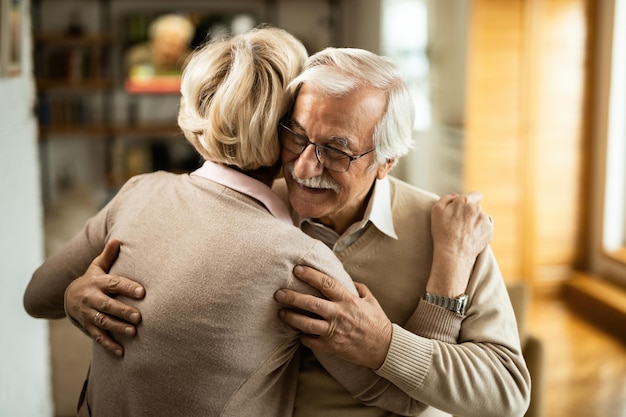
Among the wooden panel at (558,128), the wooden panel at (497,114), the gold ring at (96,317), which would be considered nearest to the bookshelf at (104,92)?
the wooden panel at (497,114)

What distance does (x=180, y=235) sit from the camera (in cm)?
120

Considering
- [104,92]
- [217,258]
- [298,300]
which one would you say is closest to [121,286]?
[217,258]

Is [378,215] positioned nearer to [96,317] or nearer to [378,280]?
[378,280]

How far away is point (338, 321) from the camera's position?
1.23 metres

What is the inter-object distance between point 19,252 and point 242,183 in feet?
4.07

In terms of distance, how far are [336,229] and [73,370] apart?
70.5 inches

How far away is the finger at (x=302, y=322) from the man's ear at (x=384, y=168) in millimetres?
422

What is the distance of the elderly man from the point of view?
1.26 m

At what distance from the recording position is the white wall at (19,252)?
2.05m

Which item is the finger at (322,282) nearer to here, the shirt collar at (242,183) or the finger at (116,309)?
the shirt collar at (242,183)

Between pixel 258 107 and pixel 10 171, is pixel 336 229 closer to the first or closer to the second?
pixel 258 107

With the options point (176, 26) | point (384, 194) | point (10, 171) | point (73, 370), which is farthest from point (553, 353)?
point (176, 26)

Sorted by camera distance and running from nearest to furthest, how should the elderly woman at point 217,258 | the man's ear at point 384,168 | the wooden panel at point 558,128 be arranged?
the elderly woman at point 217,258 < the man's ear at point 384,168 < the wooden panel at point 558,128

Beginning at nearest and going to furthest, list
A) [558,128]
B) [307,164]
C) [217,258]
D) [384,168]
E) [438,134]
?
[217,258]
[307,164]
[384,168]
[558,128]
[438,134]
